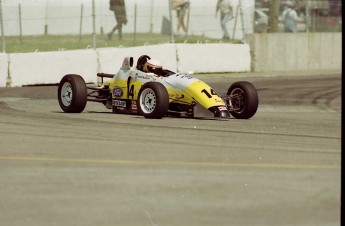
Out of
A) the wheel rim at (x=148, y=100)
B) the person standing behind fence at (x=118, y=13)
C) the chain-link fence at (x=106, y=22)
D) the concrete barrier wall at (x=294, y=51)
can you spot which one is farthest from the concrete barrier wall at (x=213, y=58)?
the wheel rim at (x=148, y=100)

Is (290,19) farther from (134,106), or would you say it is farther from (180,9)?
(134,106)

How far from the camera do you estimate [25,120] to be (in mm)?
15320

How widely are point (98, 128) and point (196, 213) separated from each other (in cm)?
634

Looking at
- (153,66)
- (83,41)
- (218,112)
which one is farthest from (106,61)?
(218,112)

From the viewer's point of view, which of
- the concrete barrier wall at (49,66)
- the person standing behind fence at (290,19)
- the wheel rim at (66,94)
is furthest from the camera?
the person standing behind fence at (290,19)

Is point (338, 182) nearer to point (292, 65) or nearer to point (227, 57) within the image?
point (227, 57)

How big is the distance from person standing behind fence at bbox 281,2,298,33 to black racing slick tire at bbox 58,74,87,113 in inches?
595

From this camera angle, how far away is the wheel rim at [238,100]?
620 inches

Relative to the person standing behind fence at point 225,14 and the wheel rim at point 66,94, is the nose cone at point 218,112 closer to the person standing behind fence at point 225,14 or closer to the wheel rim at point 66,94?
the wheel rim at point 66,94

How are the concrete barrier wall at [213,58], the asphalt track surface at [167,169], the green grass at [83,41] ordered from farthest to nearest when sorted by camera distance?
the green grass at [83,41], the concrete barrier wall at [213,58], the asphalt track surface at [167,169]

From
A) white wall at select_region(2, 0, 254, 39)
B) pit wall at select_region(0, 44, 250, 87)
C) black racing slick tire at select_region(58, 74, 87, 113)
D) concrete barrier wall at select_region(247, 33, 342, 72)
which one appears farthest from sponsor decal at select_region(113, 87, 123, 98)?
concrete barrier wall at select_region(247, 33, 342, 72)

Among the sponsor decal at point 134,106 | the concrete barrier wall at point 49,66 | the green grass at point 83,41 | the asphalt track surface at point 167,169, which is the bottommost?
the asphalt track surface at point 167,169

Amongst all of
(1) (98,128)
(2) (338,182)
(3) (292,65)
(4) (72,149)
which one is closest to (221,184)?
(2) (338,182)

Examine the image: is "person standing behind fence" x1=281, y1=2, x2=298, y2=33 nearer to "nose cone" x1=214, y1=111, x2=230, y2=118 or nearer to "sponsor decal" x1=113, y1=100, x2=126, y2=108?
"sponsor decal" x1=113, y1=100, x2=126, y2=108
